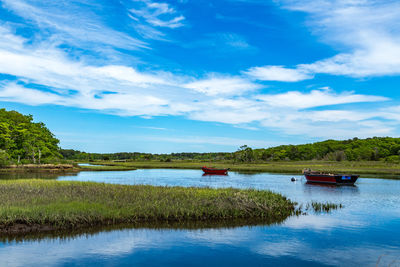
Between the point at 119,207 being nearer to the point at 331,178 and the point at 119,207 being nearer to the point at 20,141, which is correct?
the point at 331,178

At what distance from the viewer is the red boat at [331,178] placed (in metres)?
58.0

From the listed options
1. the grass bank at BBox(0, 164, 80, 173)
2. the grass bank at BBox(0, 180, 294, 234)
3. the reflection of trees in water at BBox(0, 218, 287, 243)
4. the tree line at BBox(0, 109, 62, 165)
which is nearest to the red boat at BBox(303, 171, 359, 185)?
the grass bank at BBox(0, 180, 294, 234)

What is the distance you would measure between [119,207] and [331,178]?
4773cm

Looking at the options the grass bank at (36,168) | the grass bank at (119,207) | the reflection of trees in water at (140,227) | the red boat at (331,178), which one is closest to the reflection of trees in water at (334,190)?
the red boat at (331,178)

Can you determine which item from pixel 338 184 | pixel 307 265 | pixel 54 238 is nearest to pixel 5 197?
pixel 54 238

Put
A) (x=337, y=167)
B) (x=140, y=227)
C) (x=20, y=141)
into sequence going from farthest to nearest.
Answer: (x=337, y=167), (x=20, y=141), (x=140, y=227)

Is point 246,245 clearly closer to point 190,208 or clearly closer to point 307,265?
point 307,265

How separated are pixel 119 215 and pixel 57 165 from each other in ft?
214

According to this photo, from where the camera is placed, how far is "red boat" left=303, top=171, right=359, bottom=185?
58.0m

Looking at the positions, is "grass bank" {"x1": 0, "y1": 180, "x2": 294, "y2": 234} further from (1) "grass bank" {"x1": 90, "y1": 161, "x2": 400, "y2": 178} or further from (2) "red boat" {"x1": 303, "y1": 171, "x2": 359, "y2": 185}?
(1) "grass bank" {"x1": 90, "y1": 161, "x2": 400, "y2": 178}

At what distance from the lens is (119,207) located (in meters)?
23.3

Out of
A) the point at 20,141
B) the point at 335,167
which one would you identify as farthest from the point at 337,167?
the point at 20,141

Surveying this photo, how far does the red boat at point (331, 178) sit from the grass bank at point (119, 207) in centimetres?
3404

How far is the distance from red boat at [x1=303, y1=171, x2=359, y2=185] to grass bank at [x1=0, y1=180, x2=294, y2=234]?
112ft
